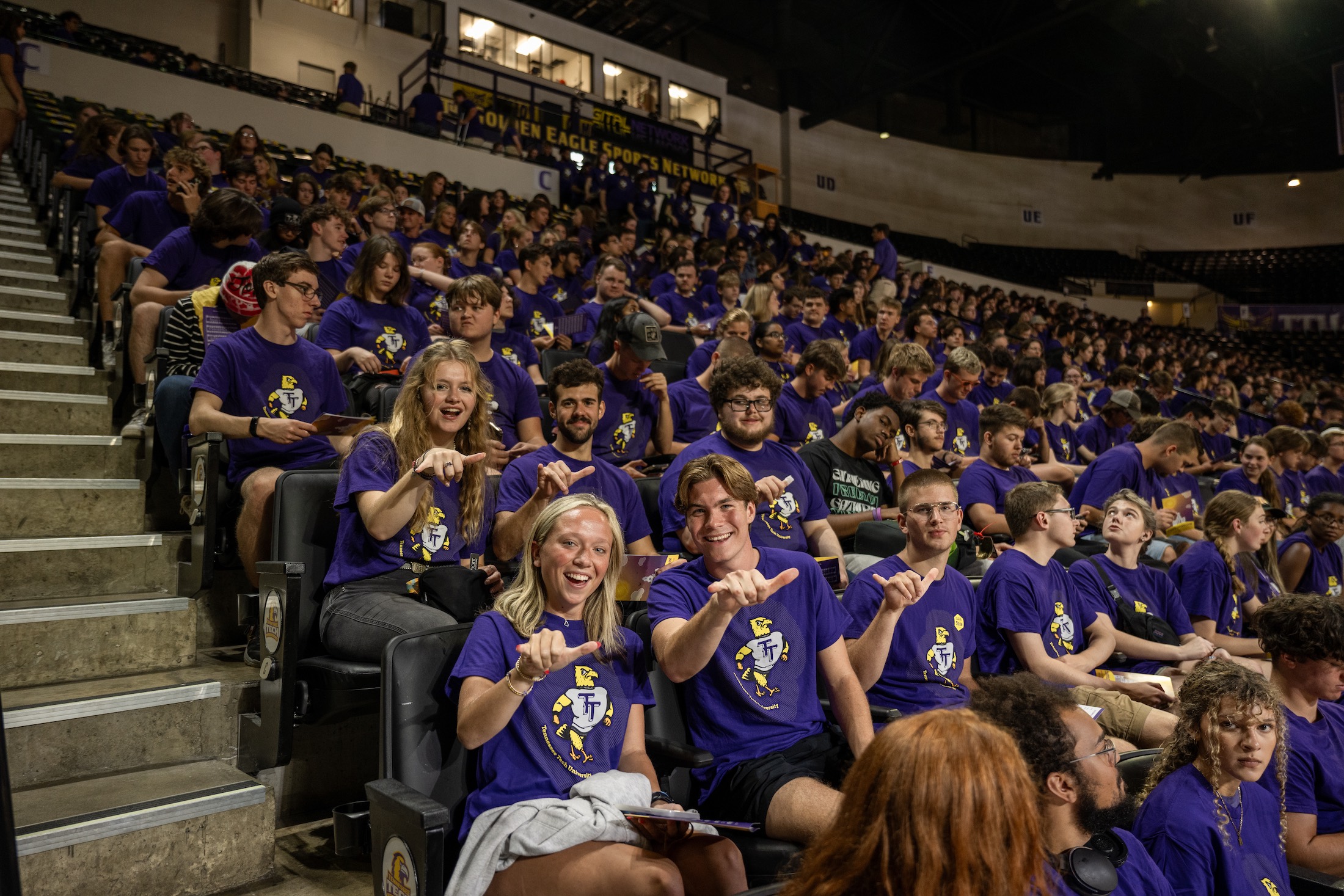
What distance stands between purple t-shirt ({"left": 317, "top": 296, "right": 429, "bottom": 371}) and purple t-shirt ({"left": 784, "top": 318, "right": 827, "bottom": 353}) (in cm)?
311

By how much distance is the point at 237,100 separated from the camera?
10.1 metres

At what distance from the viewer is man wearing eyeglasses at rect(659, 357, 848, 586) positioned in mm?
3152

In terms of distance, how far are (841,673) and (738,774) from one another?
1.16ft

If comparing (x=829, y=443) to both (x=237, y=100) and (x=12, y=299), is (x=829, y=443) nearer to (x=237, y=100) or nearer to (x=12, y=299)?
(x=12, y=299)

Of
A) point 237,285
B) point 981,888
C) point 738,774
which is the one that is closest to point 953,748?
point 981,888

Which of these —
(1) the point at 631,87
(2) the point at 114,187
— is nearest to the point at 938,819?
(2) the point at 114,187

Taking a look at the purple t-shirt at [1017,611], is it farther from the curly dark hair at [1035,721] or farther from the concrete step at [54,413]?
the concrete step at [54,413]

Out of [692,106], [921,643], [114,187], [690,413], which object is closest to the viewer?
[921,643]

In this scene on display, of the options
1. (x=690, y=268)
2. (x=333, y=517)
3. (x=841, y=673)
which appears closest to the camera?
(x=841, y=673)

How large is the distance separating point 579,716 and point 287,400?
1798mm

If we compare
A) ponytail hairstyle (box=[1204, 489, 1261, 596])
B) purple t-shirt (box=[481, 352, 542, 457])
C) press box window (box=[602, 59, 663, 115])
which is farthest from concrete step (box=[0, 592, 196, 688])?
press box window (box=[602, 59, 663, 115])

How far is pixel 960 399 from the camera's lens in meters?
4.95

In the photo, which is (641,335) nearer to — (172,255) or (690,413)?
(690,413)

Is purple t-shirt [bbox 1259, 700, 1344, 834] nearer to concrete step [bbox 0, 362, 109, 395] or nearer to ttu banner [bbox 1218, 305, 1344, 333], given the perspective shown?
concrete step [bbox 0, 362, 109, 395]
